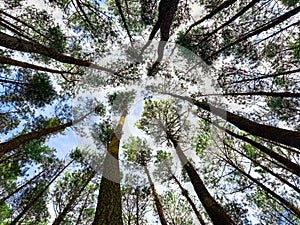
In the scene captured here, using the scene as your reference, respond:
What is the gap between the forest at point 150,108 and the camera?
24.6ft

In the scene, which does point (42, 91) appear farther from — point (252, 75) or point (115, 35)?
point (252, 75)

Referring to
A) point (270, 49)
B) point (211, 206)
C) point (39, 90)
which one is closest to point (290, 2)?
point (270, 49)

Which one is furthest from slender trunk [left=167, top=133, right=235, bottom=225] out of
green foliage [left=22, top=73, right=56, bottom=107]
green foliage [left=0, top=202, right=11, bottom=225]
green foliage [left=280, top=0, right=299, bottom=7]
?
green foliage [left=0, top=202, right=11, bottom=225]

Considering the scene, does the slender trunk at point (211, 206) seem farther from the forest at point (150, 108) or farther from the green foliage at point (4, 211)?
the green foliage at point (4, 211)

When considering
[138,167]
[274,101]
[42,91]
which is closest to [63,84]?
[42,91]

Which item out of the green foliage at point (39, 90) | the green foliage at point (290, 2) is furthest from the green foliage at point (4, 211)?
the green foliage at point (290, 2)

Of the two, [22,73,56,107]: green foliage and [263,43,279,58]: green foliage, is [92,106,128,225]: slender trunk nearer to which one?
[22,73,56,107]: green foliage

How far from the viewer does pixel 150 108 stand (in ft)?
41.2

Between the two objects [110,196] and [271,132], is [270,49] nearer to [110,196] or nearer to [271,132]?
[271,132]

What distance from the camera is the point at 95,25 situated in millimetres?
8961

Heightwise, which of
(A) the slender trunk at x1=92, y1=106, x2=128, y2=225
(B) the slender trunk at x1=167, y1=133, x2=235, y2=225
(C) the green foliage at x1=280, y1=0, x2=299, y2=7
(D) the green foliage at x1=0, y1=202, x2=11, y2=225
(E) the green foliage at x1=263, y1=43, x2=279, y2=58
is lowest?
(D) the green foliage at x1=0, y1=202, x2=11, y2=225

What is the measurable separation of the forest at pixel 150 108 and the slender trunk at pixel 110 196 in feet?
0.13

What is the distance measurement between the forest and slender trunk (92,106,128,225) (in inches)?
1.5

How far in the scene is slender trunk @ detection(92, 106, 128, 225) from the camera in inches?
179
